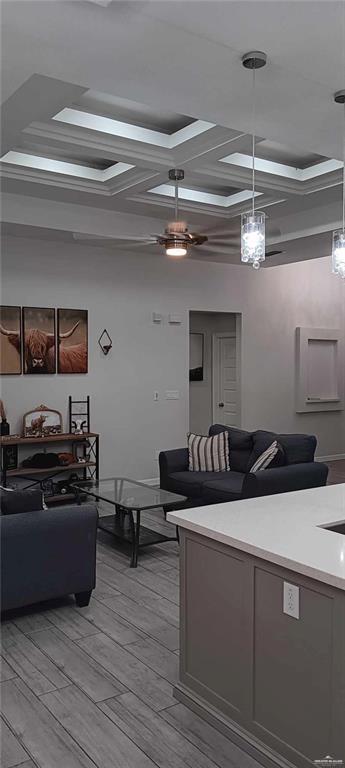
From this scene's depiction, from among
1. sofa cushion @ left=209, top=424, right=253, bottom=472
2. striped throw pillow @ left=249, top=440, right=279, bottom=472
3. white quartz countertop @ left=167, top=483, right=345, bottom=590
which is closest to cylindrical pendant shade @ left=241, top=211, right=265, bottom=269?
white quartz countertop @ left=167, top=483, right=345, bottom=590

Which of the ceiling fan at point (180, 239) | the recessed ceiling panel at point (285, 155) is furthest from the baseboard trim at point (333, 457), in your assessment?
the recessed ceiling panel at point (285, 155)

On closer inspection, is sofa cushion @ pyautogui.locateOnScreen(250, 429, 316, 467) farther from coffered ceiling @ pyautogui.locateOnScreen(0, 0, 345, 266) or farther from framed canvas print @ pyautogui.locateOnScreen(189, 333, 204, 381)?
framed canvas print @ pyautogui.locateOnScreen(189, 333, 204, 381)

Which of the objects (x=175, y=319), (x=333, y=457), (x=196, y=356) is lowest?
(x=333, y=457)

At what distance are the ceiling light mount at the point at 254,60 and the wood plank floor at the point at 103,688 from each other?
2866 millimetres

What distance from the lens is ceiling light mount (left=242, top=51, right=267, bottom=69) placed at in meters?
2.53

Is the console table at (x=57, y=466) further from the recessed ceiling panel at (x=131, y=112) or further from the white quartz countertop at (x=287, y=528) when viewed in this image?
the white quartz countertop at (x=287, y=528)

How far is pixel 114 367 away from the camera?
7.14 meters

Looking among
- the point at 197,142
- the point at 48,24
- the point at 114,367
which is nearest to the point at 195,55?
the point at 48,24

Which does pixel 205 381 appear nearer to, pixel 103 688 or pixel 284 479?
pixel 284 479

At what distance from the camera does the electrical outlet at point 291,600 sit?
2.13m

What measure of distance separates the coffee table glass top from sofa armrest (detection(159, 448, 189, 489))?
0.41 metres

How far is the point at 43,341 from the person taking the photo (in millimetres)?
6562

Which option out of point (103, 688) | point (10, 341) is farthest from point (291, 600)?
point (10, 341)

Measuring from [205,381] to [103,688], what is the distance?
21.8 ft
